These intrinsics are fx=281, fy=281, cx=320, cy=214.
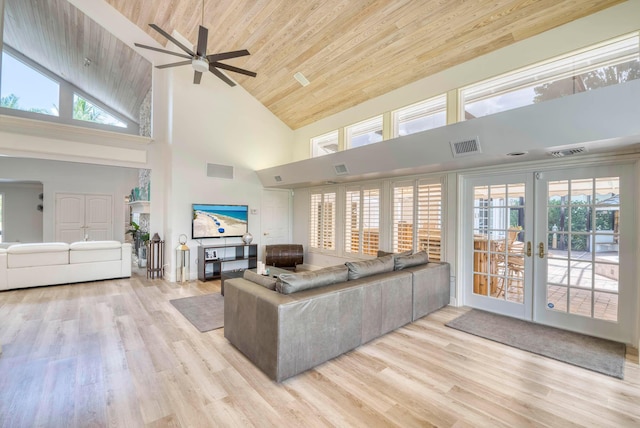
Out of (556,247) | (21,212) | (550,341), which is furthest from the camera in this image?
(21,212)

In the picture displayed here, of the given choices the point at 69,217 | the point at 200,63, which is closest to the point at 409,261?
the point at 200,63

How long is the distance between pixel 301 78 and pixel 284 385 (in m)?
5.52

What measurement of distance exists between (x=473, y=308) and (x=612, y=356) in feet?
5.35

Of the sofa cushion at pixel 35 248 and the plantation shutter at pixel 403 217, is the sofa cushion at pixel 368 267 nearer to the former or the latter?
the plantation shutter at pixel 403 217

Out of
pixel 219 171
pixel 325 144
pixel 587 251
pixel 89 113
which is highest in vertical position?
pixel 89 113

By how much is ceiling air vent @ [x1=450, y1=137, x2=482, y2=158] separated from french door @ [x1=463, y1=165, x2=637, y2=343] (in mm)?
929

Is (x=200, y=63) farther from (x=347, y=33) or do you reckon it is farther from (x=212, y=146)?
(x=212, y=146)

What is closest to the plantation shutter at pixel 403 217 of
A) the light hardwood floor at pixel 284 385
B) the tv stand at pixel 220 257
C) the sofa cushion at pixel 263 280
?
the light hardwood floor at pixel 284 385

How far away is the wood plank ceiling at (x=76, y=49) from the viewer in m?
5.92

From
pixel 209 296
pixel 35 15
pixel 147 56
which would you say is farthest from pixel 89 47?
pixel 209 296

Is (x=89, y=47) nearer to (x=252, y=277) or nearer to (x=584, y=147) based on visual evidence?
(x=252, y=277)

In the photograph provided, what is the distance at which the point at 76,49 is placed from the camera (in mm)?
6668

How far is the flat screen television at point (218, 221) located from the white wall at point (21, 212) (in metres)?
6.11

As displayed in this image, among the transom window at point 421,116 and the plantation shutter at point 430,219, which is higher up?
the transom window at point 421,116
